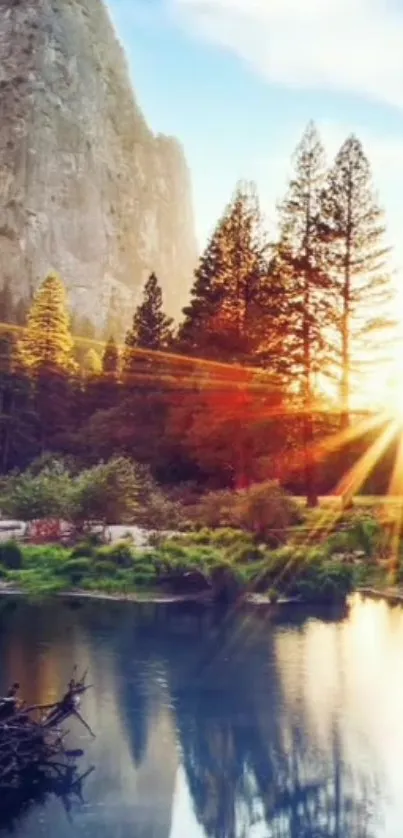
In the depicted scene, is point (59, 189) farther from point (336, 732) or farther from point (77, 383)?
point (336, 732)

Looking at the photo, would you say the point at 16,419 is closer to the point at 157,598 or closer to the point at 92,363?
the point at 92,363

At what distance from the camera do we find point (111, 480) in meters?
27.2

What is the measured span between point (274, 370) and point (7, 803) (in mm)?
23956

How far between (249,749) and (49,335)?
1328 inches

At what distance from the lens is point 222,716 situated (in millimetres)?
14320

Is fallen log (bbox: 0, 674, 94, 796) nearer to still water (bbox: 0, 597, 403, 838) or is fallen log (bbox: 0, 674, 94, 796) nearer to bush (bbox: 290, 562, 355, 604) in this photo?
still water (bbox: 0, 597, 403, 838)

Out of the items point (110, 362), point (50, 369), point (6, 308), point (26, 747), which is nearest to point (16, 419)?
point (50, 369)

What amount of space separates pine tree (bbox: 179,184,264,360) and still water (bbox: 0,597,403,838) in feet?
52.1

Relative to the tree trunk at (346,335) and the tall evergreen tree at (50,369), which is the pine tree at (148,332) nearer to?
the tall evergreen tree at (50,369)

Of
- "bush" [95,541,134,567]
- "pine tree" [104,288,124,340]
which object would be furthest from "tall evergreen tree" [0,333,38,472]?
"pine tree" [104,288,124,340]

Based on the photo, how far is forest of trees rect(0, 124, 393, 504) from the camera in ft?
107

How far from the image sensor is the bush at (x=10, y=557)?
23656mm

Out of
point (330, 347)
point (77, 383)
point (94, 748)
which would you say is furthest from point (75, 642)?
point (77, 383)

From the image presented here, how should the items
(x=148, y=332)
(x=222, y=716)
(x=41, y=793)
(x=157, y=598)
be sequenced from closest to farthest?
(x=41, y=793), (x=222, y=716), (x=157, y=598), (x=148, y=332)
